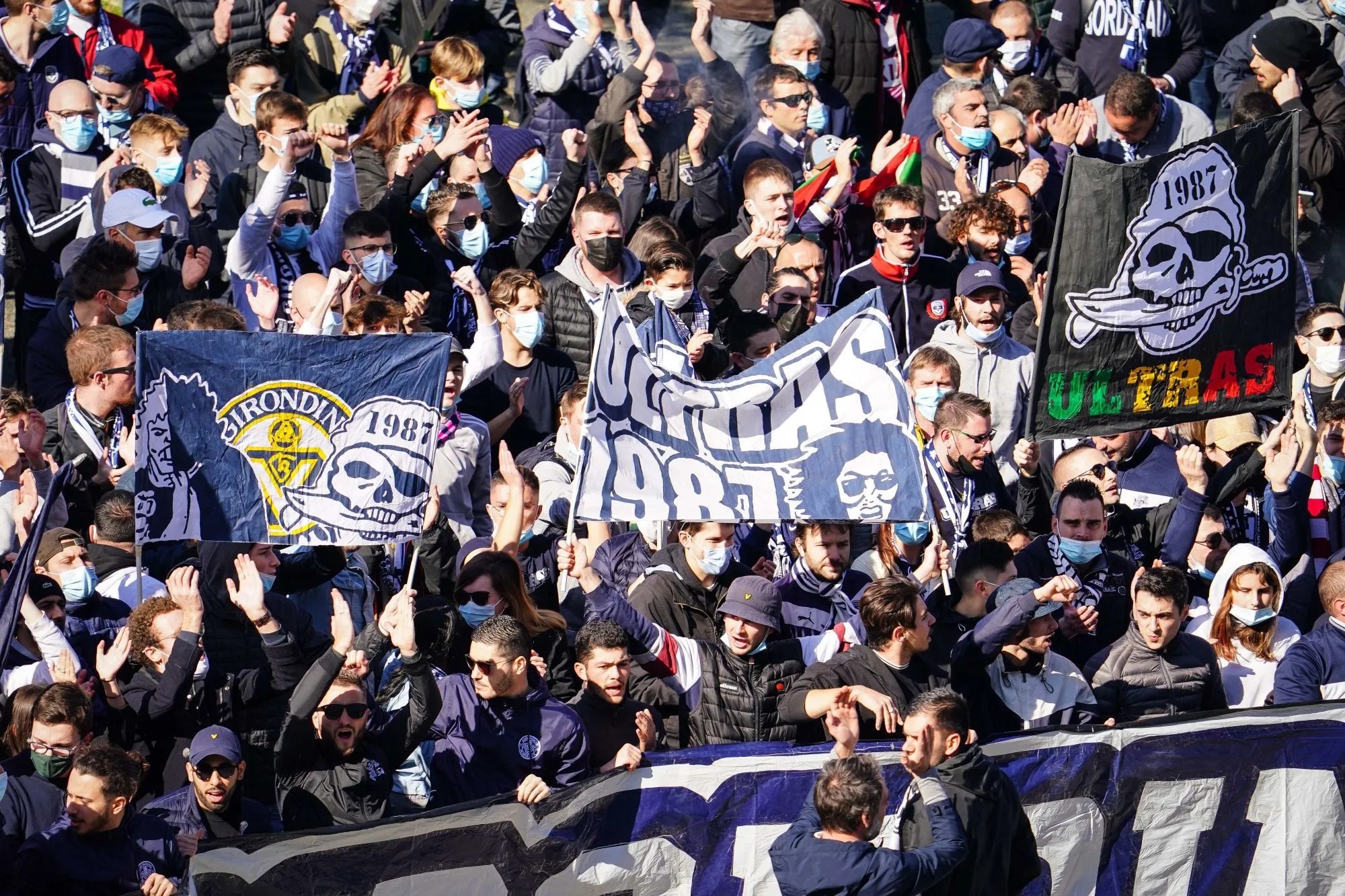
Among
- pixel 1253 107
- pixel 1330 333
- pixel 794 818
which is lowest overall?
pixel 794 818

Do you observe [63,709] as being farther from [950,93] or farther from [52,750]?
[950,93]

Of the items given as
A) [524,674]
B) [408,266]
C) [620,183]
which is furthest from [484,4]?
[524,674]

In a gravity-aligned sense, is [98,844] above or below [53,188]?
below

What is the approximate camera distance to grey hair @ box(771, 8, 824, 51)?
46.6 ft

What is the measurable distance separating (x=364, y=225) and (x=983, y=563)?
3571mm

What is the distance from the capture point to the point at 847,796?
305 inches

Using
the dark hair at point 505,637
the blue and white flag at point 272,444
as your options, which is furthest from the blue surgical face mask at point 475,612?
the dark hair at point 505,637

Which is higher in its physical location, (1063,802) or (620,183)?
(620,183)

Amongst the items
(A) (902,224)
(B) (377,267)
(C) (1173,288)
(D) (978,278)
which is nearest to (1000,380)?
(D) (978,278)

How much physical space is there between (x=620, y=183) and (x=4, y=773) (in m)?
6.01

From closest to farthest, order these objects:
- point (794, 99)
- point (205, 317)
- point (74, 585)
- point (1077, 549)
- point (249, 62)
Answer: point (74, 585) → point (205, 317) → point (1077, 549) → point (249, 62) → point (794, 99)

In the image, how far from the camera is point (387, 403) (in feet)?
30.9

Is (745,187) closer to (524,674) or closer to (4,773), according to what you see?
(524,674)

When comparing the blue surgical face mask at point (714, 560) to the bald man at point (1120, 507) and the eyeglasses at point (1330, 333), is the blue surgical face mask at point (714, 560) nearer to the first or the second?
the bald man at point (1120, 507)
